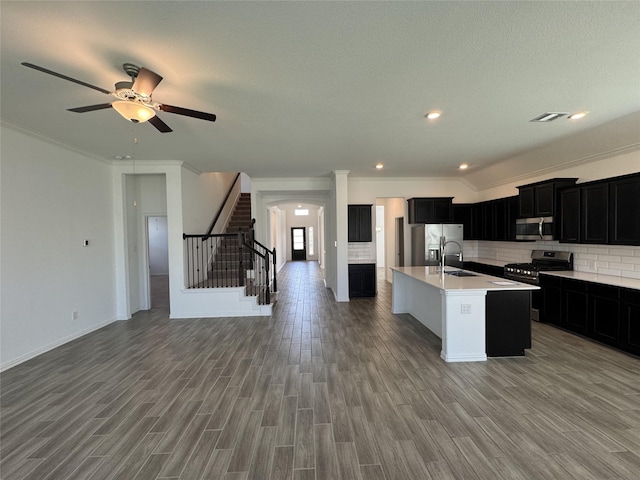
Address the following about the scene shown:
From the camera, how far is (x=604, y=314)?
3.89 meters

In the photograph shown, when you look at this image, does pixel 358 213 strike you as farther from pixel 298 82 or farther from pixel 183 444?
pixel 183 444

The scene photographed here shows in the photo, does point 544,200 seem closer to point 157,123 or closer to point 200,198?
point 157,123

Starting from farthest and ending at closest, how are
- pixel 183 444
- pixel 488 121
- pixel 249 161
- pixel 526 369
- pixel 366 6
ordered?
pixel 249 161, pixel 488 121, pixel 526 369, pixel 183 444, pixel 366 6

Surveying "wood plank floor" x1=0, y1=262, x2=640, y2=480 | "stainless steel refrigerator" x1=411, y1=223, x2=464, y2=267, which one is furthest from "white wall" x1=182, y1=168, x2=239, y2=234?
"stainless steel refrigerator" x1=411, y1=223, x2=464, y2=267

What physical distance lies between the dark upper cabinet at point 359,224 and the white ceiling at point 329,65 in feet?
10.4

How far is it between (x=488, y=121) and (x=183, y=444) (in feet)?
15.4

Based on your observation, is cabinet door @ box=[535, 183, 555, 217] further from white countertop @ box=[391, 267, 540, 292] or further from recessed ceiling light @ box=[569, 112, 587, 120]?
white countertop @ box=[391, 267, 540, 292]

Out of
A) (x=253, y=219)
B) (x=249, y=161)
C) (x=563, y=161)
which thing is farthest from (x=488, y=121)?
(x=253, y=219)

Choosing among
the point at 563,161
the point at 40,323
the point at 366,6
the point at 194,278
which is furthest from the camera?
the point at 194,278

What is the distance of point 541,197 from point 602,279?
70.8 inches

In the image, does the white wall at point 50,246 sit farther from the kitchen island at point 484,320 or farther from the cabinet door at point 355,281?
the kitchen island at point 484,320

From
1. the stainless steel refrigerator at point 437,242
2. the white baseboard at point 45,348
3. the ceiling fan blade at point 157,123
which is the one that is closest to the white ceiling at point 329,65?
the ceiling fan blade at point 157,123

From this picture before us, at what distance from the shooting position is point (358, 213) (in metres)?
7.39

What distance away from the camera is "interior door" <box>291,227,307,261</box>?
17078 mm
